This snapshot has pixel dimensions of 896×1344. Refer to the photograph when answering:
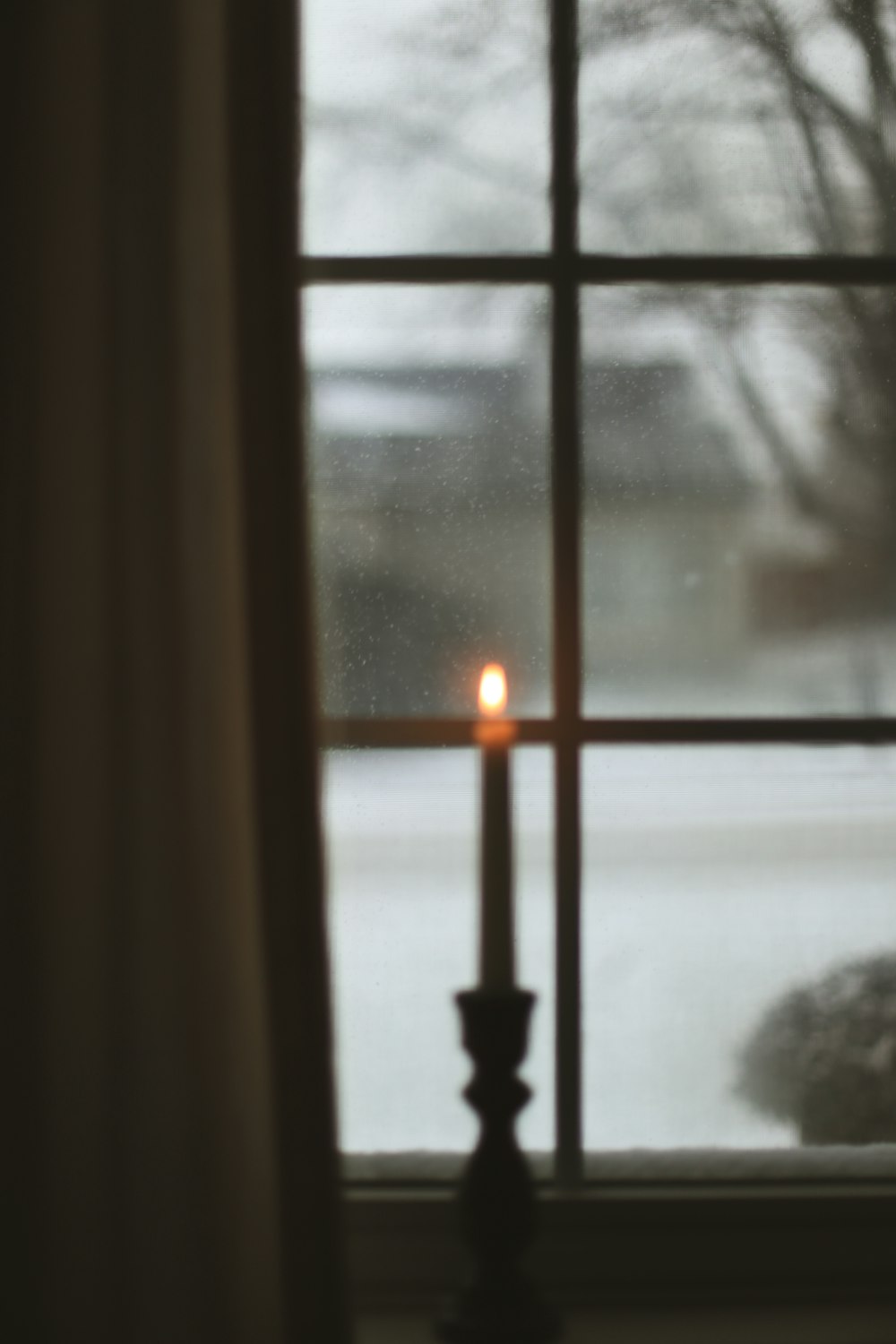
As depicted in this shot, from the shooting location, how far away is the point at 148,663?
0.94 meters

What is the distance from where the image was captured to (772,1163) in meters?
1.13

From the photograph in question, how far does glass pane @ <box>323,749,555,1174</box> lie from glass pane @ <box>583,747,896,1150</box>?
5 cm

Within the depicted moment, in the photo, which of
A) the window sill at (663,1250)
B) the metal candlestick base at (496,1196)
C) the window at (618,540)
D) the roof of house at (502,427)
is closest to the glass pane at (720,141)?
the window at (618,540)

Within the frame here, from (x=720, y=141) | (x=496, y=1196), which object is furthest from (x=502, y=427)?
(x=496, y=1196)

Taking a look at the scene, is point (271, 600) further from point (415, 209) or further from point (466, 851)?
point (415, 209)

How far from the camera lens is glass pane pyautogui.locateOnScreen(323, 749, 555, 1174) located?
1.12 meters

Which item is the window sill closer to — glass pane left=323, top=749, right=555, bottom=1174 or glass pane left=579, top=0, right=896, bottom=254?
glass pane left=323, top=749, right=555, bottom=1174

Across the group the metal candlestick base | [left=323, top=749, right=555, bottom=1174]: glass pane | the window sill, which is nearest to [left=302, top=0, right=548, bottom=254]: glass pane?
[left=323, top=749, right=555, bottom=1174]: glass pane

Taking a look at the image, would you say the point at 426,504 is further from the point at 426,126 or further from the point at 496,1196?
the point at 496,1196

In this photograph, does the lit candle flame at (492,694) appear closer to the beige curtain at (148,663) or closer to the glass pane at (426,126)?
the beige curtain at (148,663)

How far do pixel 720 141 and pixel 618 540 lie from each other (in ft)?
1.24

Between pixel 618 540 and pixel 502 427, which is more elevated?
pixel 502 427

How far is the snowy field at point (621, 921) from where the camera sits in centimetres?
113

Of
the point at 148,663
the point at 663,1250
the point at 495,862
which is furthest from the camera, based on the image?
the point at 663,1250
